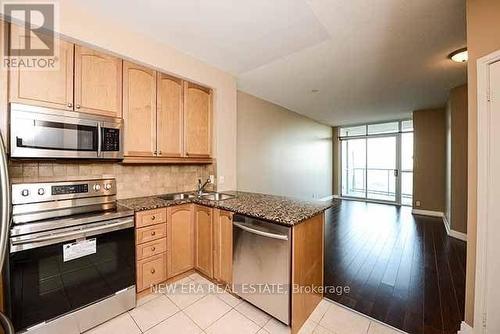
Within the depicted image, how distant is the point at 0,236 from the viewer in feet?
3.04

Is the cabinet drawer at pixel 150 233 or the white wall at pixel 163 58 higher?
the white wall at pixel 163 58

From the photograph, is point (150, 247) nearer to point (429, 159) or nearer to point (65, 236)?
point (65, 236)

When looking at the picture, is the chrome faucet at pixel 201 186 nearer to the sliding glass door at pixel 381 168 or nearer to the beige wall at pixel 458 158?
the beige wall at pixel 458 158

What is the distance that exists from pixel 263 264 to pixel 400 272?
189 cm

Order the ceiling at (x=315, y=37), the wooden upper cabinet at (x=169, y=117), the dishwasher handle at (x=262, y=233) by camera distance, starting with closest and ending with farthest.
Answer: the dishwasher handle at (x=262, y=233) < the ceiling at (x=315, y=37) < the wooden upper cabinet at (x=169, y=117)

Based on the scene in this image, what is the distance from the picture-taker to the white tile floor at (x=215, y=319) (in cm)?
169

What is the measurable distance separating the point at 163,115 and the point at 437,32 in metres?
3.02

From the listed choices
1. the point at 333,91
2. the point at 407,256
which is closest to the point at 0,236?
the point at 407,256

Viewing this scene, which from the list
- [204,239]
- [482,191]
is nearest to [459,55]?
[482,191]

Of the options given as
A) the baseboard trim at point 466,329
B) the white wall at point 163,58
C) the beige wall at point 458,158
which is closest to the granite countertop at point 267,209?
the white wall at point 163,58

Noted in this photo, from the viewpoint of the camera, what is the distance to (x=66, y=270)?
5.06ft

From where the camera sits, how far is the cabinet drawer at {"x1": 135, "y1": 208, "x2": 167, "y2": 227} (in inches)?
78.3

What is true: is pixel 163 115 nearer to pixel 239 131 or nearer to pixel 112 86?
pixel 112 86

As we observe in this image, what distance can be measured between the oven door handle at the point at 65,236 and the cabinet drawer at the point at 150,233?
0.47ft
